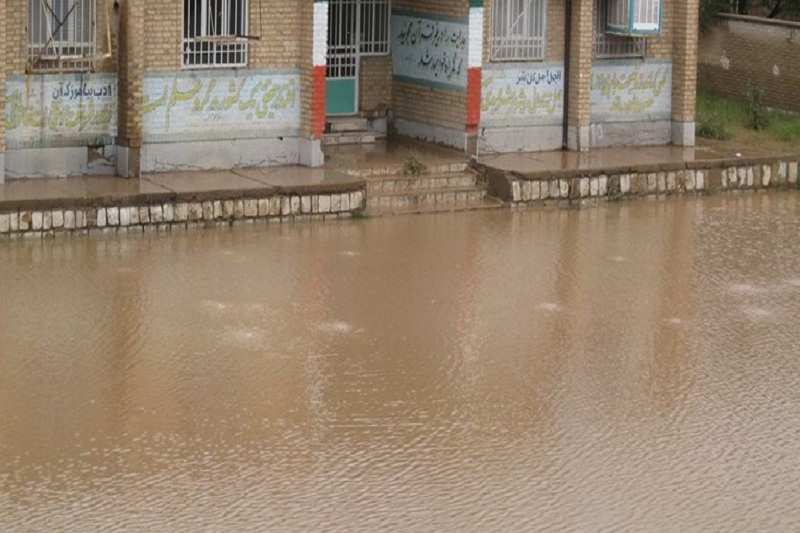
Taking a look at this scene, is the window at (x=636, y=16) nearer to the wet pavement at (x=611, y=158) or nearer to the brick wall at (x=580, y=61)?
the brick wall at (x=580, y=61)

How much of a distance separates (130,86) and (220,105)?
4.88ft

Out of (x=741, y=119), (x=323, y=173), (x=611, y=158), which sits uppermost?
(x=741, y=119)

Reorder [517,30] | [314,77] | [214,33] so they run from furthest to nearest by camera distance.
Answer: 1. [517,30]
2. [314,77]
3. [214,33]

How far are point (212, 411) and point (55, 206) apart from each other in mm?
6345

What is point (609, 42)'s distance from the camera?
85.5 ft

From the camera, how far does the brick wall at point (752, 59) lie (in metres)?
30.7

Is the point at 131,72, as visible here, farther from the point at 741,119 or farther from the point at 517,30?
the point at 741,119

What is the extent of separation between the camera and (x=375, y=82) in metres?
25.8

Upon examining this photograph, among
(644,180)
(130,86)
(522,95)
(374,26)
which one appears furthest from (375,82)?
(130,86)

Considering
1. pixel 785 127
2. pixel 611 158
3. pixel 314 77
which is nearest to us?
pixel 314 77

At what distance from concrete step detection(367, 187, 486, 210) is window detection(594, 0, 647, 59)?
3855 millimetres

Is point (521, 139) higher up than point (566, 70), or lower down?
lower down

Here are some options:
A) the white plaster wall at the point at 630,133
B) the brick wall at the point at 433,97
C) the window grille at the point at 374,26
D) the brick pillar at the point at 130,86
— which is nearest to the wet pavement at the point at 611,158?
the white plaster wall at the point at 630,133

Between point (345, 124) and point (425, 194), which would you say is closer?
point (425, 194)
